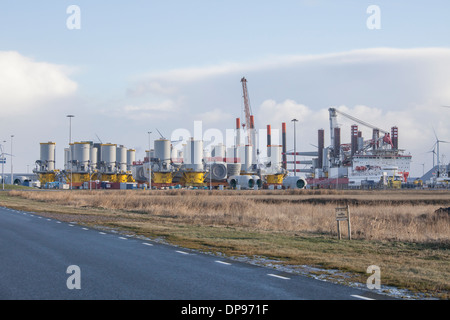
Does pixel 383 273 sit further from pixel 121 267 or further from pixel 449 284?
pixel 121 267

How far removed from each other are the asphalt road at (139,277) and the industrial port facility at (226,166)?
91.1 metres

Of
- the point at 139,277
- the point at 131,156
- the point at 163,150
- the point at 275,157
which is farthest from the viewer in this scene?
the point at 131,156

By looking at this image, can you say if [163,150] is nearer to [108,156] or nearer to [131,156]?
[108,156]

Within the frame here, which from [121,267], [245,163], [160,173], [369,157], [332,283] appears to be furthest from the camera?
[369,157]

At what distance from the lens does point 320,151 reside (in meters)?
191

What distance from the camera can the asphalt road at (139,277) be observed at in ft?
31.1

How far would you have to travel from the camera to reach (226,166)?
12794 centimetres

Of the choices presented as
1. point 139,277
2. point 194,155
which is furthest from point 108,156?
point 139,277

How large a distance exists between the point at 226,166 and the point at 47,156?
152 ft

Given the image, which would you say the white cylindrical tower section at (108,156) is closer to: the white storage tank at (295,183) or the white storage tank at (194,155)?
the white storage tank at (194,155)

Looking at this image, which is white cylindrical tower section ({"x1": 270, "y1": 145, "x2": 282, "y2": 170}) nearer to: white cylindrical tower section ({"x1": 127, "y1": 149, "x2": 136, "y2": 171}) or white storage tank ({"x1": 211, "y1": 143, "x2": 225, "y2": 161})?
white storage tank ({"x1": 211, "y1": 143, "x2": 225, "y2": 161})

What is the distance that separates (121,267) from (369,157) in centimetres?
14572
